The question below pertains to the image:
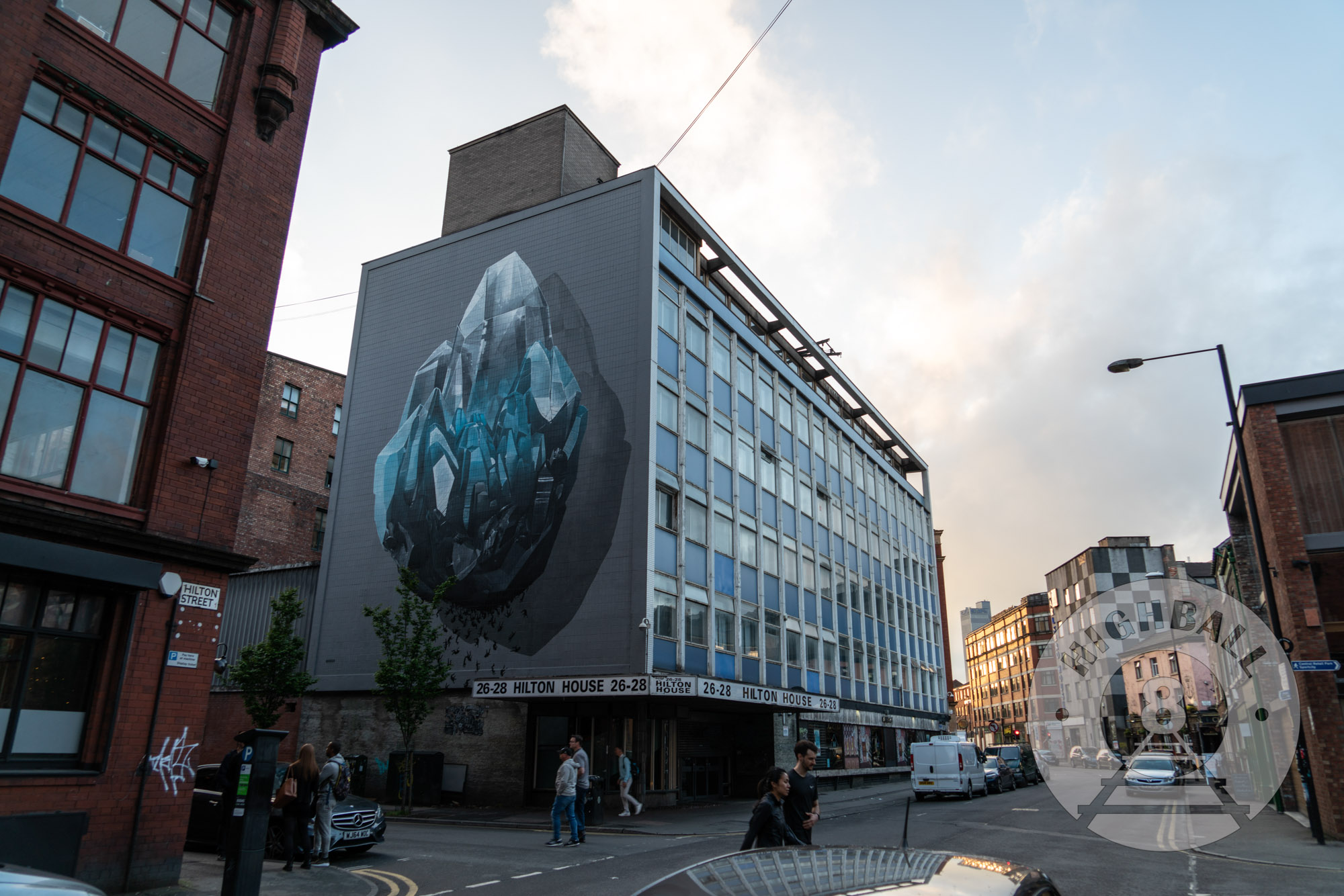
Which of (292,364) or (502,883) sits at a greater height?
(292,364)

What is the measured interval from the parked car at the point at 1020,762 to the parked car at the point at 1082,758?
28.5 metres

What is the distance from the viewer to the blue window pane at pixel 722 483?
3044cm

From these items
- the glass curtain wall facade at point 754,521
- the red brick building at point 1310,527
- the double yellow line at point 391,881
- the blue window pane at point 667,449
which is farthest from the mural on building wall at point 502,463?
the red brick building at point 1310,527

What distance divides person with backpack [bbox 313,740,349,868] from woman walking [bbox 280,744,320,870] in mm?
233

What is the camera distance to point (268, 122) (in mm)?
14695

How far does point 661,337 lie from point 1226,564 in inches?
1058

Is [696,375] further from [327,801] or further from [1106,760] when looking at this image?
[1106,760]

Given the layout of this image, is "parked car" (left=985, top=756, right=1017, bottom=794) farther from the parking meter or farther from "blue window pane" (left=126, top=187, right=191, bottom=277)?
"blue window pane" (left=126, top=187, right=191, bottom=277)

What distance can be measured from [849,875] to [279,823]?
1368 cm

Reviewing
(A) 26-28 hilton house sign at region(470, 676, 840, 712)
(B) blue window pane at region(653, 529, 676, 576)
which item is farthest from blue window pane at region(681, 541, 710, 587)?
(A) 26-28 hilton house sign at region(470, 676, 840, 712)

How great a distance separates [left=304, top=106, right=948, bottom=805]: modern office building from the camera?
84.3 ft

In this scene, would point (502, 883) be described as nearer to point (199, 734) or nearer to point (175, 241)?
point (199, 734)

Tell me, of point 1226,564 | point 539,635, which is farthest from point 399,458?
point 1226,564

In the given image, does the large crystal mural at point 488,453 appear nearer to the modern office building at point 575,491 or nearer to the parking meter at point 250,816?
the modern office building at point 575,491
